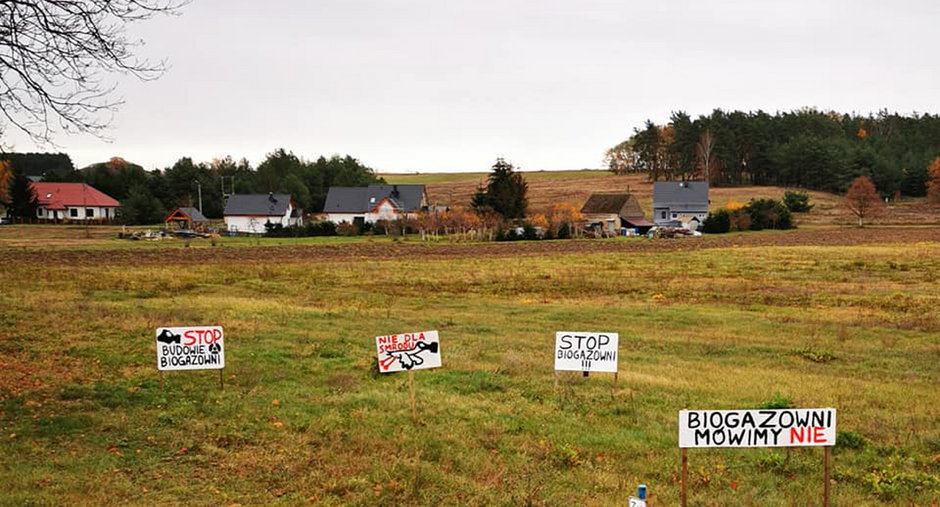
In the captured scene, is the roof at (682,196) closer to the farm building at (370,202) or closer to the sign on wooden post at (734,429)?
the farm building at (370,202)

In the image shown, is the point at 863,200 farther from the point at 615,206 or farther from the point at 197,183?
the point at 197,183

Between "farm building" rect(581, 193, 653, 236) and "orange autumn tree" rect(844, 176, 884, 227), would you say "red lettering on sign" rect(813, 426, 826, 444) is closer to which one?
"farm building" rect(581, 193, 653, 236)

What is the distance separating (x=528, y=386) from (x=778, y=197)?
11651 cm

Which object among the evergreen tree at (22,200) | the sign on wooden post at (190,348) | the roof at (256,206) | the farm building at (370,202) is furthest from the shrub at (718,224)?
A: the evergreen tree at (22,200)

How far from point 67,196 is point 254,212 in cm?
2916

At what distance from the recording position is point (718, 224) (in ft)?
292

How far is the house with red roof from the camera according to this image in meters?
102

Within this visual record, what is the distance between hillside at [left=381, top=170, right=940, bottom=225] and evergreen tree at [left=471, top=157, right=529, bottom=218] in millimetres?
8883

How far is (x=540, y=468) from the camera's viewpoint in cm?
905

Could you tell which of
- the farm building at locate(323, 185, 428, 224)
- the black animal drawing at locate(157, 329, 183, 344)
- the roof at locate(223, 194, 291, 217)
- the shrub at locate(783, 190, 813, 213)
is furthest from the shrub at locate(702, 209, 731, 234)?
the black animal drawing at locate(157, 329, 183, 344)

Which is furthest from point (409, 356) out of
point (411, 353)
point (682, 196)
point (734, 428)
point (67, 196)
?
point (67, 196)

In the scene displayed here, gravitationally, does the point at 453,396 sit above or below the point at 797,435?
below

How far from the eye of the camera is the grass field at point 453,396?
8531mm

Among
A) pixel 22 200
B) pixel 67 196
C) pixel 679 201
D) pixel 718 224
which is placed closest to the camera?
pixel 718 224
